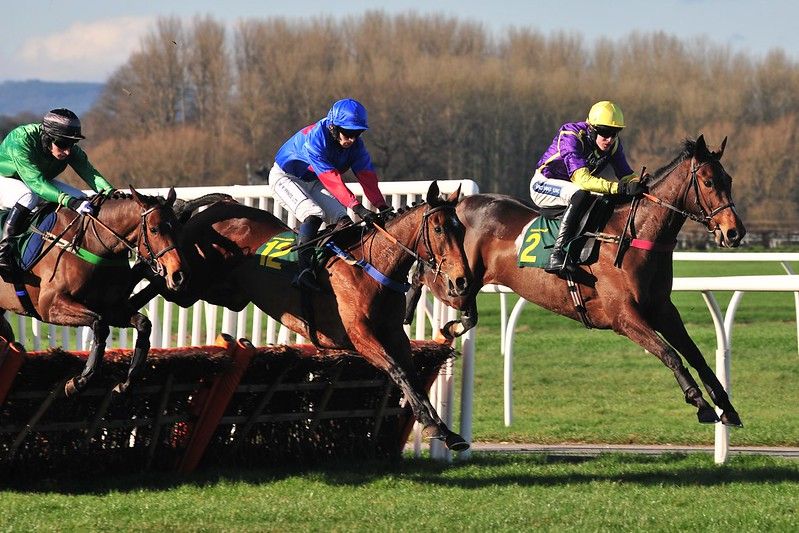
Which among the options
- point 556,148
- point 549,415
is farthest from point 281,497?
point 549,415

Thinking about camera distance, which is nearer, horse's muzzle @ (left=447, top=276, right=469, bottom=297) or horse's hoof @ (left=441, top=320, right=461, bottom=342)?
horse's muzzle @ (left=447, top=276, right=469, bottom=297)

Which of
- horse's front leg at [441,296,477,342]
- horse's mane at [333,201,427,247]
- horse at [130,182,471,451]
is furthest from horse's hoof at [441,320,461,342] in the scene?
horse's mane at [333,201,427,247]

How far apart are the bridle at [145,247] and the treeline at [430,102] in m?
51.2

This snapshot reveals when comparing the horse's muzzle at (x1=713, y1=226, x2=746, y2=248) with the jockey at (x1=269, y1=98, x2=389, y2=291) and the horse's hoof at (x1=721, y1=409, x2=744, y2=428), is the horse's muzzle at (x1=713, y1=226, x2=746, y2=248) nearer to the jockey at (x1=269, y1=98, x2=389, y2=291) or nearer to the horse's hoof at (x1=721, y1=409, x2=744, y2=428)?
the horse's hoof at (x1=721, y1=409, x2=744, y2=428)

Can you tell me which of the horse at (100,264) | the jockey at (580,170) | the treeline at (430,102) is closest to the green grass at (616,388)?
the jockey at (580,170)

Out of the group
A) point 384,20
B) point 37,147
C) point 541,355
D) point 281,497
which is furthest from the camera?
point 384,20

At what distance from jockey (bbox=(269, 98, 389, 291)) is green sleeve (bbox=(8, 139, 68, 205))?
1.42 meters

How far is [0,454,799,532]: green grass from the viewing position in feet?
20.0

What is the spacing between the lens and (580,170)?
870 centimetres

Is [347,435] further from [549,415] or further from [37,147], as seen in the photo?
[549,415]

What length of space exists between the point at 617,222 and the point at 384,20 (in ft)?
216

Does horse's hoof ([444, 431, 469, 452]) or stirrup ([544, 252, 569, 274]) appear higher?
stirrup ([544, 252, 569, 274])

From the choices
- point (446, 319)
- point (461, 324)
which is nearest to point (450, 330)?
point (461, 324)

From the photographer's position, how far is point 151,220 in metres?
7.38
